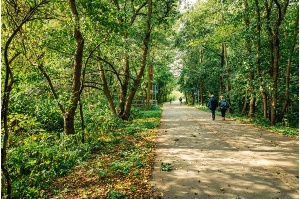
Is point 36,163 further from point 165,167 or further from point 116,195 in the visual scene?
point 165,167

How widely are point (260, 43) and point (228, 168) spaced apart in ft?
41.3

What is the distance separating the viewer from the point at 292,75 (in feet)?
51.8

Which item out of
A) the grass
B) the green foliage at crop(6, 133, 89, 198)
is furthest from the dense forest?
the grass

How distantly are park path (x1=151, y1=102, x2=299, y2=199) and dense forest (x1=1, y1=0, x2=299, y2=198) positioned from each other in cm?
274

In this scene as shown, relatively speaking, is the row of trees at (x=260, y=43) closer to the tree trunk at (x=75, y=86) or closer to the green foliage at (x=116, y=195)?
the tree trunk at (x=75, y=86)

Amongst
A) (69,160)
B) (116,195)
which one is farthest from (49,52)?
(116,195)

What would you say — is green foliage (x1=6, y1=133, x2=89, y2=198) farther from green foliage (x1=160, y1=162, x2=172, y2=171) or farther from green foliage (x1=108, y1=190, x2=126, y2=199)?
green foliage (x1=160, y1=162, x2=172, y2=171)

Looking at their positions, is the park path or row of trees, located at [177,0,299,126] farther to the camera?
row of trees, located at [177,0,299,126]

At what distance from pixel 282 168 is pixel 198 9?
707 inches

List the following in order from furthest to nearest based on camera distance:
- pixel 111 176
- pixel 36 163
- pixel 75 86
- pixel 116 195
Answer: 1. pixel 75 86
2. pixel 36 163
3. pixel 111 176
4. pixel 116 195

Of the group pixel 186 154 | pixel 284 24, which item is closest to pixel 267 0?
pixel 284 24

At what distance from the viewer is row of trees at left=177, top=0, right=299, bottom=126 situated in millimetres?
12891

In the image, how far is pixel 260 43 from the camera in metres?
15.7

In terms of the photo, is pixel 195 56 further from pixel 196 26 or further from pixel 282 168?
pixel 282 168
